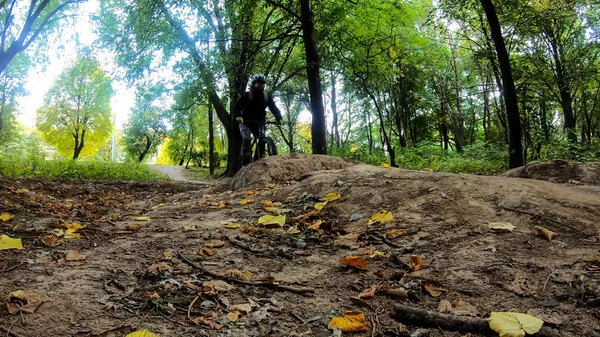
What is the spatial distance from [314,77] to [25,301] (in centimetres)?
732

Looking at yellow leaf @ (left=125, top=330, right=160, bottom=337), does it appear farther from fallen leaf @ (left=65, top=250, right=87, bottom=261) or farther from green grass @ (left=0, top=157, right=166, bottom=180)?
green grass @ (left=0, top=157, right=166, bottom=180)

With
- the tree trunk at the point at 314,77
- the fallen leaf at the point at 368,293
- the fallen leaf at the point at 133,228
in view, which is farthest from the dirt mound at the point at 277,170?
the fallen leaf at the point at 368,293

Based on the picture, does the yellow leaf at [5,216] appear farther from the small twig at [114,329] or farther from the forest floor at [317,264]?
the small twig at [114,329]

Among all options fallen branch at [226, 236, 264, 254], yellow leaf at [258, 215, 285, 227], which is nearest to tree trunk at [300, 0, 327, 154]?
yellow leaf at [258, 215, 285, 227]

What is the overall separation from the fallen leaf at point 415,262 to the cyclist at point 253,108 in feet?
15.4

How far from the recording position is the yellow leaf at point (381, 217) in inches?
114

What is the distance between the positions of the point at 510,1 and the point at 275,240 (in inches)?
302

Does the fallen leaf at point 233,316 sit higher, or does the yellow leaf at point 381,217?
the yellow leaf at point 381,217

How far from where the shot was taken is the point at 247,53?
1051 centimetres

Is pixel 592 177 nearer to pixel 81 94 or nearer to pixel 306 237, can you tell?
pixel 306 237

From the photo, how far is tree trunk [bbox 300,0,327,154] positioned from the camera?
8047mm

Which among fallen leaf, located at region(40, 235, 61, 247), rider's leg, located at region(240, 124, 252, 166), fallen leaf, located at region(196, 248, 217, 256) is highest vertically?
rider's leg, located at region(240, 124, 252, 166)

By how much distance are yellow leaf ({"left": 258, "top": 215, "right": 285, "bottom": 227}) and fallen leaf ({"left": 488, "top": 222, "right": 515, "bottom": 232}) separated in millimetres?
1656

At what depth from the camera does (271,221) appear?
3.13m
